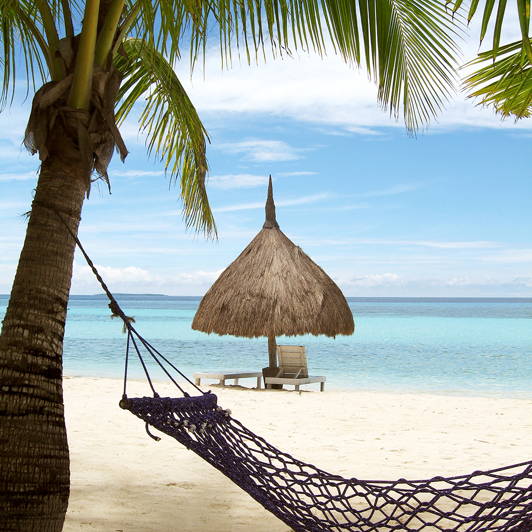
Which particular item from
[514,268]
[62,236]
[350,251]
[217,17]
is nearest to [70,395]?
[62,236]

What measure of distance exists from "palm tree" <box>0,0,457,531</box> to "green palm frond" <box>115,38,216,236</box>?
0.69 metres

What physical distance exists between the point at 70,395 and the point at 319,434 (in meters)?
2.94

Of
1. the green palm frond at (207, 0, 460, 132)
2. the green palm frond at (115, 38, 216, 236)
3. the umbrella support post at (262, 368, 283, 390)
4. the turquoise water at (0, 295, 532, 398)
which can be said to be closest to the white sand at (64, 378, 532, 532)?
the umbrella support post at (262, 368, 283, 390)

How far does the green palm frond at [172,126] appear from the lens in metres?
2.94

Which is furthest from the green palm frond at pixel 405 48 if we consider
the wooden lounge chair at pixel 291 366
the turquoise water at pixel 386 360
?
the turquoise water at pixel 386 360

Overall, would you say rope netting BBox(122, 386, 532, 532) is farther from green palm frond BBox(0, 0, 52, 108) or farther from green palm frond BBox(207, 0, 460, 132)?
green palm frond BBox(0, 0, 52, 108)

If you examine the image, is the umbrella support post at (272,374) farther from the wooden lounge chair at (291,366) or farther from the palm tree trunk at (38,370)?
the palm tree trunk at (38,370)

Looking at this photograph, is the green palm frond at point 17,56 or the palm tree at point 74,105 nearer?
the palm tree at point 74,105

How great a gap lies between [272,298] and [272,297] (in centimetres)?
1

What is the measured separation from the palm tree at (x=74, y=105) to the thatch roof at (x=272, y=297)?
4.40 metres

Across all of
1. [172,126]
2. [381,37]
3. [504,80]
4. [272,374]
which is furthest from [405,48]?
[272,374]

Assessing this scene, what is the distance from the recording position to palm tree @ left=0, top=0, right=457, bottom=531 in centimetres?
159

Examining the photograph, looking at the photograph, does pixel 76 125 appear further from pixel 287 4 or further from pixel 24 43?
pixel 24 43

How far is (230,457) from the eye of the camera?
1.92m
